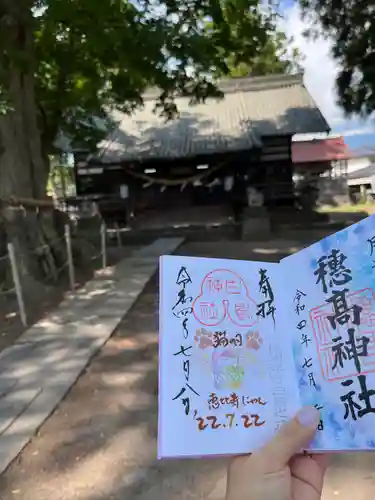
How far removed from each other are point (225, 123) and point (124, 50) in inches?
400

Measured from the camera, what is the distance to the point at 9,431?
3.61 m

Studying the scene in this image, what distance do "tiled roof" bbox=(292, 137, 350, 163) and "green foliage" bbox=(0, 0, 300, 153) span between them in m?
15.8

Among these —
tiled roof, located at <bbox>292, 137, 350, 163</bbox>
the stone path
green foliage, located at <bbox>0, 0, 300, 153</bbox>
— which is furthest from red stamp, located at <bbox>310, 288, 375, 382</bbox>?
tiled roof, located at <bbox>292, 137, 350, 163</bbox>

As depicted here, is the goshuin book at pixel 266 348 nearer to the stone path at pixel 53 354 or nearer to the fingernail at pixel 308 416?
the fingernail at pixel 308 416

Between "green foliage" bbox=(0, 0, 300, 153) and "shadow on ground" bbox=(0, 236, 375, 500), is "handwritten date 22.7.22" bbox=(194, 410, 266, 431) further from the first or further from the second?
"green foliage" bbox=(0, 0, 300, 153)

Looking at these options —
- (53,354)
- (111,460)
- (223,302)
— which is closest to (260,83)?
(53,354)

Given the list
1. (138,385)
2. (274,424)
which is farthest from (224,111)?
(274,424)

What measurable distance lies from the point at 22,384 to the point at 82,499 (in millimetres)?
1814

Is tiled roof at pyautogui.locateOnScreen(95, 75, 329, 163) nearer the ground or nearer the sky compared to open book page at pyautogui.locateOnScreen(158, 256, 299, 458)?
nearer the sky

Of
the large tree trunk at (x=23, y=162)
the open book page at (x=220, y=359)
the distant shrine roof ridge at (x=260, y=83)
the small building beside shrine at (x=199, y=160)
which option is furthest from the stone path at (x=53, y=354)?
the distant shrine roof ridge at (x=260, y=83)

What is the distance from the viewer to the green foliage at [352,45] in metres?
9.09

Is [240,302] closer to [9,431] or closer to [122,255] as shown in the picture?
[9,431]

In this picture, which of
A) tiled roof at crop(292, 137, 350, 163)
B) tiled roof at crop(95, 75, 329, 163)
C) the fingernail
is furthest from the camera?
tiled roof at crop(292, 137, 350, 163)

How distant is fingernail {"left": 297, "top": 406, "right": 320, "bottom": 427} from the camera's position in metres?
1.23
